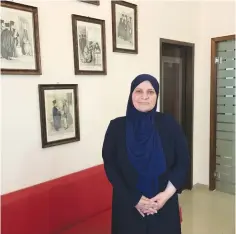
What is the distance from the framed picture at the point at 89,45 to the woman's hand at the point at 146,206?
3.95ft

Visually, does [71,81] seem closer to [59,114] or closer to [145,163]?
[59,114]

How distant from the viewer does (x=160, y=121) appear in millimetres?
1524

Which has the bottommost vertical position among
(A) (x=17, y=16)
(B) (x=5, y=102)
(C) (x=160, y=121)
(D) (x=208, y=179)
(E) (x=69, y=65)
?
(D) (x=208, y=179)

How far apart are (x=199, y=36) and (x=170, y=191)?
106 inches

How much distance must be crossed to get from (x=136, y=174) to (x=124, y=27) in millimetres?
1615

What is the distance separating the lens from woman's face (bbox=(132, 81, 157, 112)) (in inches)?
58.4

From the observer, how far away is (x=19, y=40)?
188 centimetres

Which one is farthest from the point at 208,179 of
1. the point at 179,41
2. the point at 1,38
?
the point at 1,38

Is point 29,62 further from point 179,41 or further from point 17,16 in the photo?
point 179,41

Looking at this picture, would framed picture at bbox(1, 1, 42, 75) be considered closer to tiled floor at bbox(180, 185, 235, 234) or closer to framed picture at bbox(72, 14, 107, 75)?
framed picture at bbox(72, 14, 107, 75)

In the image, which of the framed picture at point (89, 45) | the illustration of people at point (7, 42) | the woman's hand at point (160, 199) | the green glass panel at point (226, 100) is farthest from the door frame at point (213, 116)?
the illustration of people at point (7, 42)

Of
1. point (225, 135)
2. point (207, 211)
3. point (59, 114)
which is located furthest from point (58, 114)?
point (225, 135)

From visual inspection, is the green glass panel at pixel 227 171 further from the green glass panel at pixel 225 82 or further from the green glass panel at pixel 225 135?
the green glass panel at pixel 225 82

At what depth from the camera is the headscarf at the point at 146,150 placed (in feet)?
4.81
